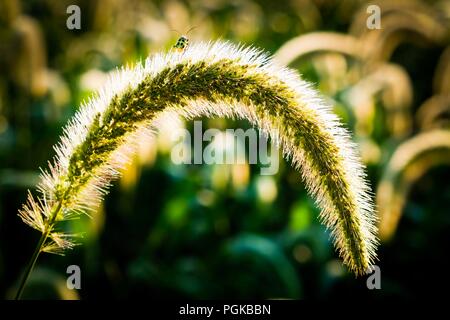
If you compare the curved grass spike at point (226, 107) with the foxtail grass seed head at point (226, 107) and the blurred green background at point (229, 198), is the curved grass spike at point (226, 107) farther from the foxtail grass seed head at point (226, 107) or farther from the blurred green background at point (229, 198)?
the blurred green background at point (229, 198)

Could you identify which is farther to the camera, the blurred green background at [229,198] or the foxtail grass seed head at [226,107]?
the blurred green background at [229,198]

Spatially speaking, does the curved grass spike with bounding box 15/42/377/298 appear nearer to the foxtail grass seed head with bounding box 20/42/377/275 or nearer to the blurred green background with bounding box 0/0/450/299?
the foxtail grass seed head with bounding box 20/42/377/275

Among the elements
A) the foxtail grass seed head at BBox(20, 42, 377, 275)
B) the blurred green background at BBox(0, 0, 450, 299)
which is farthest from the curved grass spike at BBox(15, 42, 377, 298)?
the blurred green background at BBox(0, 0, 450, 299)

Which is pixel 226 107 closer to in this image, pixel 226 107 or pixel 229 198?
pixel 226 107

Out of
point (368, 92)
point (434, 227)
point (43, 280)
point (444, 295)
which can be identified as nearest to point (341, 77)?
point (368, 92)

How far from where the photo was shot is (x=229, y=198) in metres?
5.48

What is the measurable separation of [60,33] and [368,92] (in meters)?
5.00

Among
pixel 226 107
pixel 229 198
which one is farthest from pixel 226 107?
pixel 229 198

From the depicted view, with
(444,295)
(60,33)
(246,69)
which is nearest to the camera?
(246,69)

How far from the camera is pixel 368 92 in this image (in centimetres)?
609

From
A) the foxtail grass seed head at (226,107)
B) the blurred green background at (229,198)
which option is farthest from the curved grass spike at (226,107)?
the blurred green background at (229,198)

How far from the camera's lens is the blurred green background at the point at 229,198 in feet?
15.1

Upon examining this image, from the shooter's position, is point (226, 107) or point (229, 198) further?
point (229, 198)
